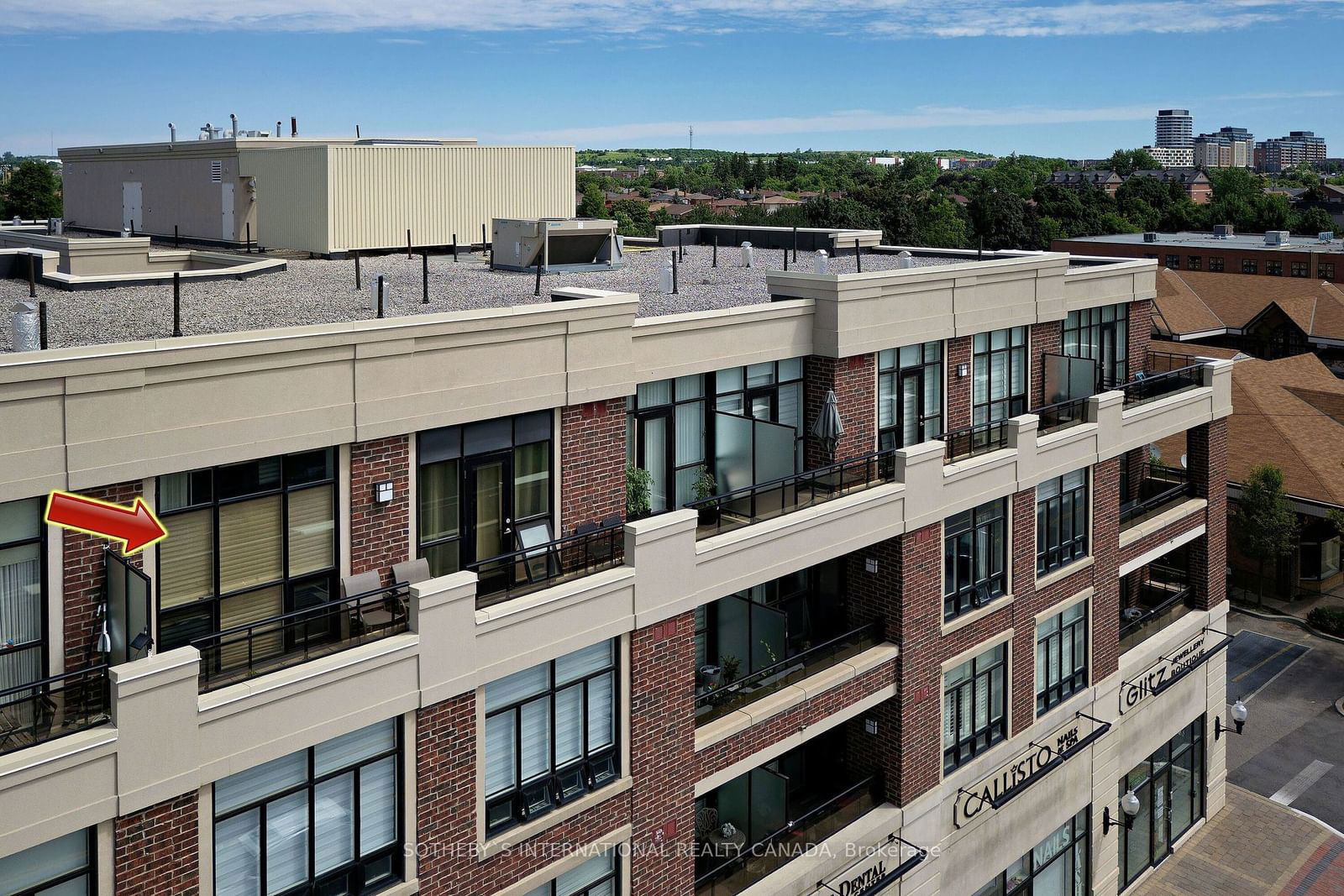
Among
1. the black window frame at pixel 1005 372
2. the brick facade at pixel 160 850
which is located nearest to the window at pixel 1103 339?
the black window frame at pixel 1005 372

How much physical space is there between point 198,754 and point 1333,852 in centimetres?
3323

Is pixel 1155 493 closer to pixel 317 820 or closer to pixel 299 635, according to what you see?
pixel 299 635

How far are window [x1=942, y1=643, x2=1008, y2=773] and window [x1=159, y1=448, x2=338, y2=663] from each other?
1455 centimetres

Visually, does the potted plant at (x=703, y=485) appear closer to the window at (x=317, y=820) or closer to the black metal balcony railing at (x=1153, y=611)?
the window at (x=317, y=820)

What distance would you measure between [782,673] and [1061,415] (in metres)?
11.6

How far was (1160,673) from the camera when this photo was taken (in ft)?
111

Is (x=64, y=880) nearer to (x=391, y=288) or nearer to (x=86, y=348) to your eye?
(x=86, y=348)

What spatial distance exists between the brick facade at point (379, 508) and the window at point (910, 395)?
1166cm

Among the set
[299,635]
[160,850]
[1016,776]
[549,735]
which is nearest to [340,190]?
[299,635]

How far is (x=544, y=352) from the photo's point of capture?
19234mm

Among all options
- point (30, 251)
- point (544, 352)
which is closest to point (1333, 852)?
point (544, 352)

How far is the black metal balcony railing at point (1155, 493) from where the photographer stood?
3319cm

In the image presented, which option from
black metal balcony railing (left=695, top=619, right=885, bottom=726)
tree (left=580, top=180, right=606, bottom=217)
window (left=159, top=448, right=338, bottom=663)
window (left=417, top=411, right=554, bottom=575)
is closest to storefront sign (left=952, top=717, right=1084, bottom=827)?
black metal balcony railing (left=695, top=619, right=885, bottom=726)

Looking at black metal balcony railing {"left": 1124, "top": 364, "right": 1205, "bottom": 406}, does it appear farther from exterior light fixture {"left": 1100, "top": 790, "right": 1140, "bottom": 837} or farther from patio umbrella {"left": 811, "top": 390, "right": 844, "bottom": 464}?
patio umbrella {"left": 811, "top": 390, "right": 844, "bottom": 464}
